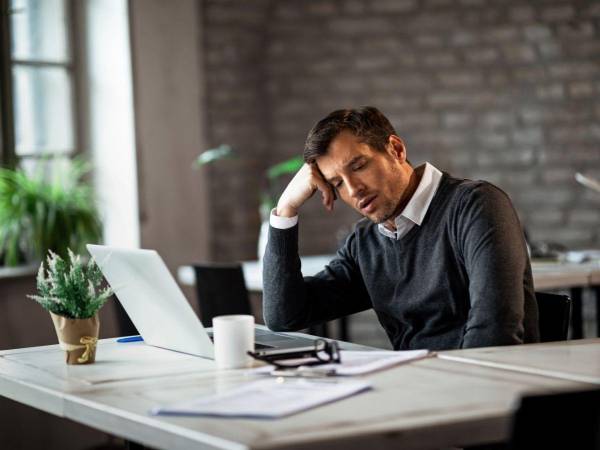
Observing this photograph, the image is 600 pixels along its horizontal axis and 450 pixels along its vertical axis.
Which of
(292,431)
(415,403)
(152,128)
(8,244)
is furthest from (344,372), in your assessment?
(152,128)

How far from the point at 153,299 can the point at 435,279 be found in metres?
0.67

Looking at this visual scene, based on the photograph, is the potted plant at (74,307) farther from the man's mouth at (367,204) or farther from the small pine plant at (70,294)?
the man's mouth at (367,204)

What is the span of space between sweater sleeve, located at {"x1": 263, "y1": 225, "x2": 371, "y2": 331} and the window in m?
2.17

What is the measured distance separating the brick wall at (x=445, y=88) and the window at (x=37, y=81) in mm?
858

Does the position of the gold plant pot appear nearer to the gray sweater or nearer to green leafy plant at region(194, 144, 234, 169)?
the gray sweater

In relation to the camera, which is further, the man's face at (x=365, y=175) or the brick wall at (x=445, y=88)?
the brick wall at (x=445, y=88)

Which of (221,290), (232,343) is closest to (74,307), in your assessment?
(232,343)

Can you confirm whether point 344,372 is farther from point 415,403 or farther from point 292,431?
point 292,431

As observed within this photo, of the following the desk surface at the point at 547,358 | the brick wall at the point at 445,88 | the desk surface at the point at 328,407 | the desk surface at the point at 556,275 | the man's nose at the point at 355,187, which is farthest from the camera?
the brick wall at the point at 445,88

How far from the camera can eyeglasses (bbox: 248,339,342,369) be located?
209 centimetres

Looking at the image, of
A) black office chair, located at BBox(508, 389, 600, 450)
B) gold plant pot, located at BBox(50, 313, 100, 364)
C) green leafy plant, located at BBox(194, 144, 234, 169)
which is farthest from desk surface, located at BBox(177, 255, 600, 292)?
black office chair, located at BBox(508, 389, 600, 450)

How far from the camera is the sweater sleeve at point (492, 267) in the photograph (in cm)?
225

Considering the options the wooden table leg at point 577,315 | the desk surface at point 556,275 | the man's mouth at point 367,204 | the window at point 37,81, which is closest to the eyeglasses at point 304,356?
the man's mouth at point 367,204

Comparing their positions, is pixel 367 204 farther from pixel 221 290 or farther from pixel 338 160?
pixel 221 290
